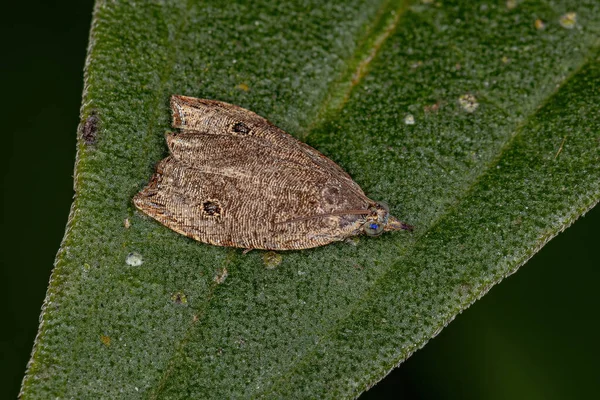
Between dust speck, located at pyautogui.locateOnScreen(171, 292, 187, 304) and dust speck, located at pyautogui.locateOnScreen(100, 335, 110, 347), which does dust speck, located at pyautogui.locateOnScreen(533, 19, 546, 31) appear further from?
dust speck, located at pyautogui.locateOnScreen(100, 335, 110, 347)

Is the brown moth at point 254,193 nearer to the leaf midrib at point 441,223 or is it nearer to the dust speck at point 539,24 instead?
the leaf midrib at point 441,223

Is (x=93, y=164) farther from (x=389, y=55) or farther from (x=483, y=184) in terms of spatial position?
(x=483, y=184)

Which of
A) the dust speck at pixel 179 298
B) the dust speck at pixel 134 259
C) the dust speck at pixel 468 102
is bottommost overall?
the dust speck at pixel 179 298

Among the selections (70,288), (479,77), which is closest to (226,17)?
(479,77)

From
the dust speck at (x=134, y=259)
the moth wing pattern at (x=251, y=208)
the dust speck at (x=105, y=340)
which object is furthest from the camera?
the moth wing pattern at (x=251, y=208)

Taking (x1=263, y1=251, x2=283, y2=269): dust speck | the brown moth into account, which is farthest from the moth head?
(x1=263, y1=251, x2=283, y2=269): dust speck

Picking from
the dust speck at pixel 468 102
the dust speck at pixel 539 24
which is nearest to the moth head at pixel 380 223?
the dust speck at pixel 468 102
